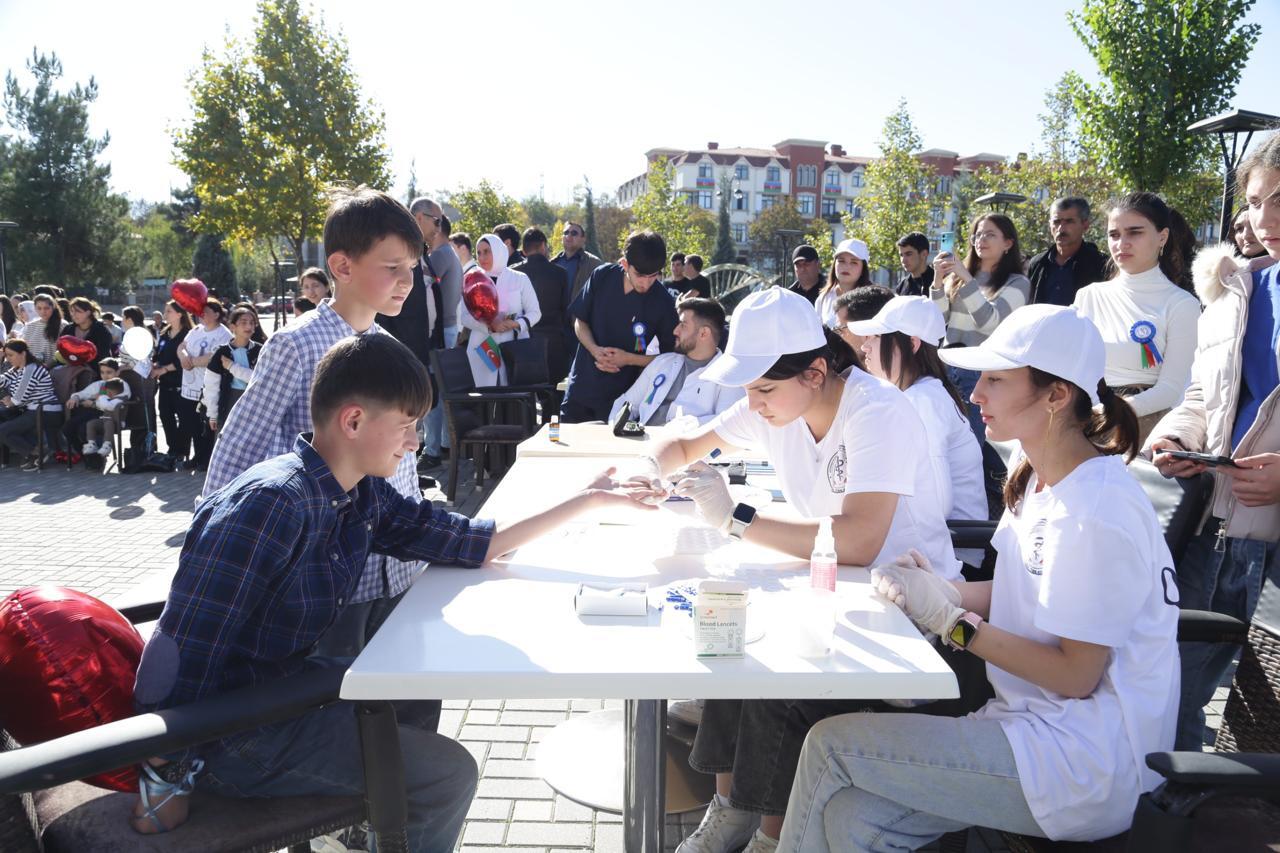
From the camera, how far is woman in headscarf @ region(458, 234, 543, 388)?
7227 mm

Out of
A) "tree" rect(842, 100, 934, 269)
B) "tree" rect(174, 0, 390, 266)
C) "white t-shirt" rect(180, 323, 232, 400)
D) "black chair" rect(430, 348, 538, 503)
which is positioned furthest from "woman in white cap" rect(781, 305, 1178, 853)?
"tree" rect(842, 100, 934, 269)

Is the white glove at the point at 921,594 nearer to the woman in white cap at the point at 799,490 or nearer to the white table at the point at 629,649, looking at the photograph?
the white table at the point at 629,649

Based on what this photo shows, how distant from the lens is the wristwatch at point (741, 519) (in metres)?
2.16

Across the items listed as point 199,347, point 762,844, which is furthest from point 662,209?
point 762,844

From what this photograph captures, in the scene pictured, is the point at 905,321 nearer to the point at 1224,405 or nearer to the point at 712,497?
the point at 1224,405

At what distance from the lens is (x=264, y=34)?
61.7ft

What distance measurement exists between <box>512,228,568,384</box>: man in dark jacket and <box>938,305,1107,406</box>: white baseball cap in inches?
255

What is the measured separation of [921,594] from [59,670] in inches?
63.9

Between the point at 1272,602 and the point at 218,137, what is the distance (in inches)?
826

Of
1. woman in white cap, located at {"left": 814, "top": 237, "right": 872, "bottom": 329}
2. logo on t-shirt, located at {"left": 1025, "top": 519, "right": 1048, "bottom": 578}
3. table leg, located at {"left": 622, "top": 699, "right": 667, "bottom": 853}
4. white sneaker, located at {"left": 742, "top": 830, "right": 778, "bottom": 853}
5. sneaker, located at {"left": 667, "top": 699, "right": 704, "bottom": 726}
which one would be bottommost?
sneaker, located at {"left": 667, "top": 699, "right": 704, "bottom": 726}

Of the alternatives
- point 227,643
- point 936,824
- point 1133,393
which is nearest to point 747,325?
point 936,824

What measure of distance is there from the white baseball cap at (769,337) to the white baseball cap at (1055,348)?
0.51m

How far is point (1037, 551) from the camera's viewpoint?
180 centimetres

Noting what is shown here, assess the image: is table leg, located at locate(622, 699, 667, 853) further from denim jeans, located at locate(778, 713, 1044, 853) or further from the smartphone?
the smartphone
